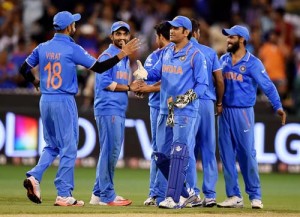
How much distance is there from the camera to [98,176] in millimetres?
13469

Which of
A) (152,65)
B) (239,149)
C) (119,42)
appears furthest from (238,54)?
(119,42)

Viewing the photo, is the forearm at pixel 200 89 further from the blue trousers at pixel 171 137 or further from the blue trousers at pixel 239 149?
the blue trousers at pixel 239 149

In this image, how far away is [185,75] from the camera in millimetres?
12664

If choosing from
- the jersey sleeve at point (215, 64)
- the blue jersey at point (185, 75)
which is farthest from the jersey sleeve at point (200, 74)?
the jersey sleeve at point (215, 64)

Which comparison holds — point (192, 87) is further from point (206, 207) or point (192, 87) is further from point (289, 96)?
point (289, 96)

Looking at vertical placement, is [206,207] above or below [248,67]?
below

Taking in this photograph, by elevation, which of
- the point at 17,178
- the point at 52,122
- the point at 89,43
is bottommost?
the point at 17,178

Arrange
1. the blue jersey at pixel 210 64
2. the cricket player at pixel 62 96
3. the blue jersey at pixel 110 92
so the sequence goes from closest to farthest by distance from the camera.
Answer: the cricket player at pixel 62 96 → the blue jersey at pixel 110 92 → the blue jersey at pixel 210 64

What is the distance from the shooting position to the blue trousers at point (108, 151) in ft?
44.0

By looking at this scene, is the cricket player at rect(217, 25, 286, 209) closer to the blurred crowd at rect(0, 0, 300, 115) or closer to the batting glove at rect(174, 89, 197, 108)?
the batting glove at rect(174, 89, 197, 108)

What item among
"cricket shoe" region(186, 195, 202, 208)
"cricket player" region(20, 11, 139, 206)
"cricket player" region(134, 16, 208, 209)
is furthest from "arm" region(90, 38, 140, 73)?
"cricket shoe" region(186, 195, 202, 208)

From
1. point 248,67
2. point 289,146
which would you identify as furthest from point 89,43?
point 248,67

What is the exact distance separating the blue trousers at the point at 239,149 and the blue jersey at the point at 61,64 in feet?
7.11

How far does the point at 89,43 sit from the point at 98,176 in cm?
927
